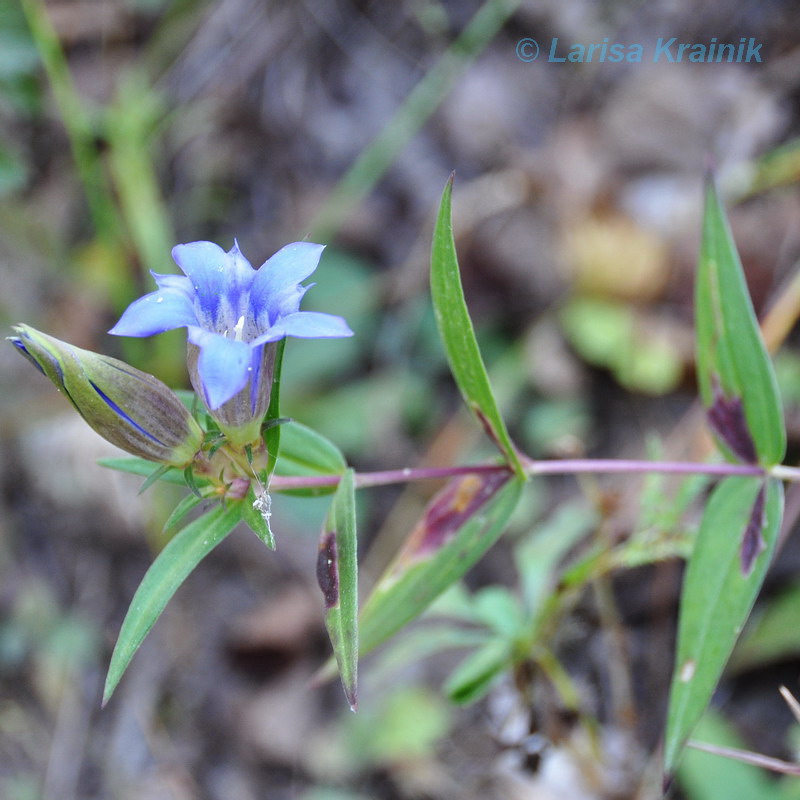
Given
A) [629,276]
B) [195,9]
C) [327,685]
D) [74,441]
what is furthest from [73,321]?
[629,276]

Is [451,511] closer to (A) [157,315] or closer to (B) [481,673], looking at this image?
(B) [481,673]

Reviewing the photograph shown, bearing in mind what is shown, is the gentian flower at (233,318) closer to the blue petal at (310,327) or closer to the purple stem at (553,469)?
the blue petal at (310,327)

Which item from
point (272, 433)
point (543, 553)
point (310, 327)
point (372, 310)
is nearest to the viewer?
point (310, 327)

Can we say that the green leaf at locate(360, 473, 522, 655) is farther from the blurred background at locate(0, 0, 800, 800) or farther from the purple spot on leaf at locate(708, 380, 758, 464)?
the blurred background at locate(0, 0, 800, 800)

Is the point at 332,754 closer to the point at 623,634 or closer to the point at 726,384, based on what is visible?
the point at 623,634

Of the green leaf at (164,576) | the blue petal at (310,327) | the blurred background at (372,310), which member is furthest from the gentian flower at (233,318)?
the blurred background at (372,310)

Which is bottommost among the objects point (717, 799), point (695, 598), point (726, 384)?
point (717, 799)

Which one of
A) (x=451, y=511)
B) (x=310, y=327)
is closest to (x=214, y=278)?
(x=310, y=327)
